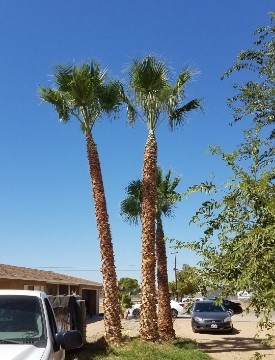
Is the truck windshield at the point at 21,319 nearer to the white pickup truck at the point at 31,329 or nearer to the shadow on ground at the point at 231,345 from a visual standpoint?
the white pickup truck at the point at 31,329

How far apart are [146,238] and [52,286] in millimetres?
18731

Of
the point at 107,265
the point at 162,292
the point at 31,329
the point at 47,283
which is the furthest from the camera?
the point at 47,283

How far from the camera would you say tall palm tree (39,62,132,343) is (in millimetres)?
18891

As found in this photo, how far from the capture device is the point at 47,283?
33906 mm

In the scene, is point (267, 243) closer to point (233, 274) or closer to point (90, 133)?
point (233, 274)

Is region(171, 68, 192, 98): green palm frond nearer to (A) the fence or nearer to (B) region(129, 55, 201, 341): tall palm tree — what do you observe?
(B) region(129, 55, 201, 341): tall palm tree

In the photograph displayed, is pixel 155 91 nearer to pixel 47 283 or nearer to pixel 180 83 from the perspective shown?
pixel 180 83

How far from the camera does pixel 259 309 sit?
15.4ft

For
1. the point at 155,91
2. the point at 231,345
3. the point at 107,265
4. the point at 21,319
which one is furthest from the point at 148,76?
the point at 21,319

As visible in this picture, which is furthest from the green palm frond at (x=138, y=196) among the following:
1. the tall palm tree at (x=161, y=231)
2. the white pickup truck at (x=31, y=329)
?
the white pickup truck at (x=31, y=329)

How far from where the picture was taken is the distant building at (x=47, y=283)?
2697 cm

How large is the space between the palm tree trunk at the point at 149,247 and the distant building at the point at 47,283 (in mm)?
9084

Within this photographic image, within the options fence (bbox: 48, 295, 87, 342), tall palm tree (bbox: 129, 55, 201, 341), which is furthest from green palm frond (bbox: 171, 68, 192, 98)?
fence (bbox: 48, 295, 87, 342)

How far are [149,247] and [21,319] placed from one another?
14.4 metres
